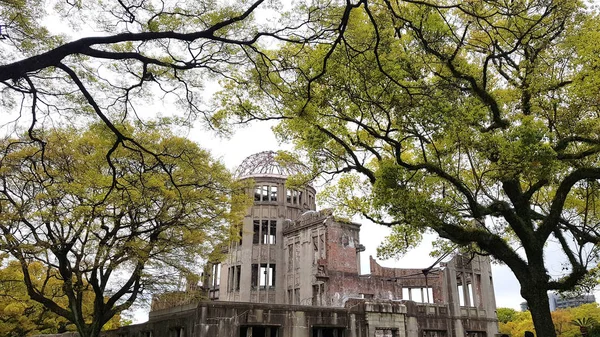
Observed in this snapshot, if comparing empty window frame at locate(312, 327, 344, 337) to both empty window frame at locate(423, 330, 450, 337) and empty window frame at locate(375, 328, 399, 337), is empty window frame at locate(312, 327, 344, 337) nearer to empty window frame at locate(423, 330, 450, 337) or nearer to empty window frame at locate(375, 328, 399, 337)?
empty window frame at locate(375, 328, 399, 337)

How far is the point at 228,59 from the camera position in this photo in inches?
341

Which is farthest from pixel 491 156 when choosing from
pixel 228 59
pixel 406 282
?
pixel 406 282

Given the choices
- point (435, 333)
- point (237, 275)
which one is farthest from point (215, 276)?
point (435, 333)

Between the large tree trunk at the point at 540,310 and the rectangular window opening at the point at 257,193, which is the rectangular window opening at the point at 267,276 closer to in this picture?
the rectangular window opening at the point at 257,193

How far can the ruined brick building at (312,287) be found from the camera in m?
16.2

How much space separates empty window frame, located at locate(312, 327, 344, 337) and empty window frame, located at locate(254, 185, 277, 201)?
17.6 meters

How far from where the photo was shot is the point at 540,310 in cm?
1147

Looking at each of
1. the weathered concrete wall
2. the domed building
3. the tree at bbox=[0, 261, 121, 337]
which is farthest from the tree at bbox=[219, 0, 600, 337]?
the domed building

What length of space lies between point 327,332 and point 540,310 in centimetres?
827

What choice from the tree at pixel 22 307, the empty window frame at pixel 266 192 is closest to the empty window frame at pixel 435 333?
the empty window frame at pixel 266 192

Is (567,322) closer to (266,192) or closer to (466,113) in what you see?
(266,192)

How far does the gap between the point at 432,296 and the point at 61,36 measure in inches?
1203

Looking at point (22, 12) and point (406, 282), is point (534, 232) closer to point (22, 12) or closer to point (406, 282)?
point (22, 12)

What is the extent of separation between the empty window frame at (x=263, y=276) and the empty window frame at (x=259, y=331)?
1630cm
